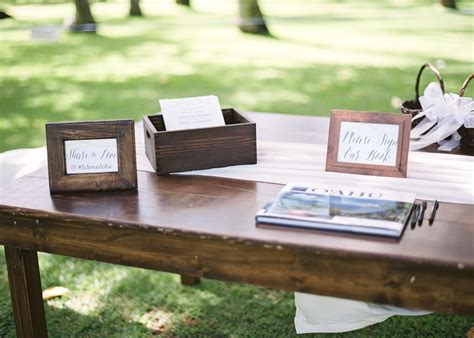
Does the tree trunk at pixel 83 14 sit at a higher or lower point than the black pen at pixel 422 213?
lower

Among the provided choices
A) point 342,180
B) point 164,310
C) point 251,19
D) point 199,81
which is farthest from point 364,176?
point 251,19

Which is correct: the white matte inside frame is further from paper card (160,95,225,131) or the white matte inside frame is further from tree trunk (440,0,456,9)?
tree trunk (440,0,456,9)

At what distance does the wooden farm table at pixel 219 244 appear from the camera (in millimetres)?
1154

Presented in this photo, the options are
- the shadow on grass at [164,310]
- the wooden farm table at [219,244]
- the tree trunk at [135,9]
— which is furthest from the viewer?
the tree trunk at [135,9]

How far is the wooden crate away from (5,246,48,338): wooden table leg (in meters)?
0.40

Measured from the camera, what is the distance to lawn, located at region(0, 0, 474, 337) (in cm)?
200

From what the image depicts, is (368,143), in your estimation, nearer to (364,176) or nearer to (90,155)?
(364,176)

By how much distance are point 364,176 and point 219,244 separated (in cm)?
50

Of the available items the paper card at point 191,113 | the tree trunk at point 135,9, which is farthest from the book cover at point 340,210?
the tree trunk at point 135,9

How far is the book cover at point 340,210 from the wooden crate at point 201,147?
268 mm

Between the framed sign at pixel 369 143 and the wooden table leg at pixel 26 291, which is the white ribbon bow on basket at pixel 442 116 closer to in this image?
the framed sign at pixel 369 143

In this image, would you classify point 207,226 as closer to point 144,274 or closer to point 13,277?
point 13,277

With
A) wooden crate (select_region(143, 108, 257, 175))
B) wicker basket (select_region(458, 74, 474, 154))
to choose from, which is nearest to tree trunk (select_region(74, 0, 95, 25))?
wooden crate (select_region(143, 108, 257, 175))

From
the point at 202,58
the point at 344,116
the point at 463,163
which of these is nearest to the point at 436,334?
the point at 463,163
